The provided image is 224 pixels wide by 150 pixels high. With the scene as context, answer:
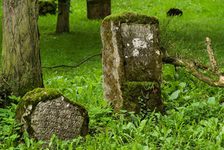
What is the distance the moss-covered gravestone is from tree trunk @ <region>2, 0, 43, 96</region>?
185cm

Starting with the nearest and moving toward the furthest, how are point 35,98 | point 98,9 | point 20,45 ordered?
1. point 35,98
2. point 20,45
3. point 98,9

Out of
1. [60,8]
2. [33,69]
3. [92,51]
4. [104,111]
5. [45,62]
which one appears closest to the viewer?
[104,111]

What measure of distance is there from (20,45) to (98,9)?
17.7 meters

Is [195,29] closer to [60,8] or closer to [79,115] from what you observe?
[60,8]

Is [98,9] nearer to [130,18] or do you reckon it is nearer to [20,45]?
[20,45]

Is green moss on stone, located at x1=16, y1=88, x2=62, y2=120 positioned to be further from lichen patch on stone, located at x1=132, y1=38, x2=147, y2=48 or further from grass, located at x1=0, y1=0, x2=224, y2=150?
lichen patch on stone, located at x1=132, y1=38, x2=147, y2=48

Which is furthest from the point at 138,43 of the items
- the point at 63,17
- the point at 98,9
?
the point at 98,9

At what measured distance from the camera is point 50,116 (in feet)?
24.9

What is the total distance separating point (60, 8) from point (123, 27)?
15399 mm

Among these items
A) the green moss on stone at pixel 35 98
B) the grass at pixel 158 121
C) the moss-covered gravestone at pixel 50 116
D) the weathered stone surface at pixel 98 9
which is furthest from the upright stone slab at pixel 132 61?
the weathered stone surface at pixel 98 9

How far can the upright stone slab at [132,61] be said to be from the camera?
8.59 m

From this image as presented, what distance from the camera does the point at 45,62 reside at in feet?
61.8

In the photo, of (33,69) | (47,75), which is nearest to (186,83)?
(33,69)

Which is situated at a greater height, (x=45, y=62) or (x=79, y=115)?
(x=79, y=115)
